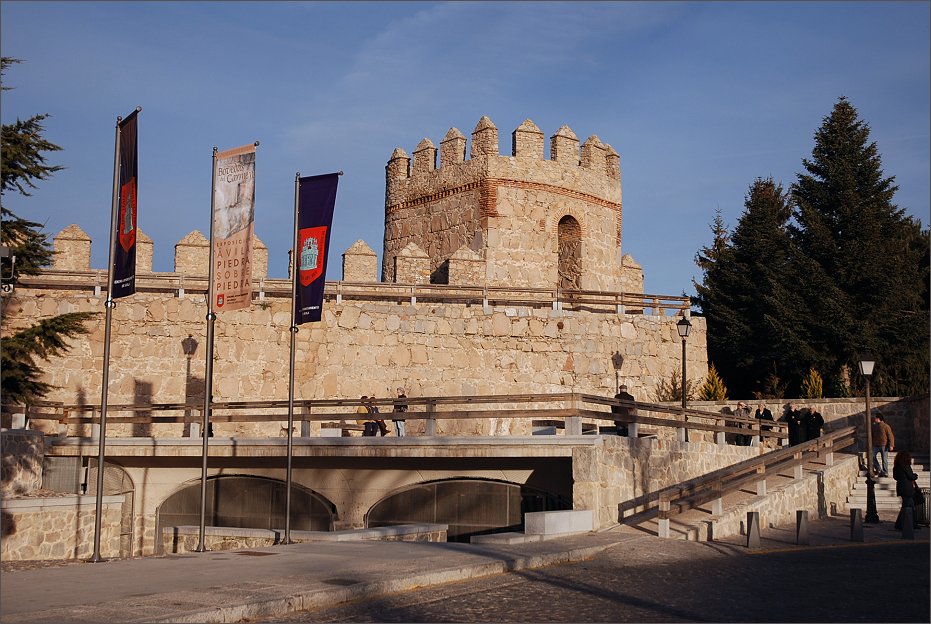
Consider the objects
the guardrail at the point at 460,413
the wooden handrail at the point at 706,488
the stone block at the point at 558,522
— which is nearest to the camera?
the stone block at the point at 558,522

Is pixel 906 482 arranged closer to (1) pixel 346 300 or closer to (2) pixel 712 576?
(2) pixel 712 576

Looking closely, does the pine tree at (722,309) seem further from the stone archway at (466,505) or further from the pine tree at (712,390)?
the stone archway at (466,505)

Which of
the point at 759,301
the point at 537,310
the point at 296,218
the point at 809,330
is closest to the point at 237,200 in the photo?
the point at 296,218

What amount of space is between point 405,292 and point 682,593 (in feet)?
66.2

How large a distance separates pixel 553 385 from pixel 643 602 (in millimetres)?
20879

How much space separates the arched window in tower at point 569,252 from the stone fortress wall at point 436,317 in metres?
0.12

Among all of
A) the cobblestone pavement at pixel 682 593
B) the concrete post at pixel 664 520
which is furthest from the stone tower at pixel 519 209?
the cobblestone pavement at pixel 682 593

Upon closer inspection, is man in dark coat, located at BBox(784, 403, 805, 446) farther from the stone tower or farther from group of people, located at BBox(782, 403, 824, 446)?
the stone tower

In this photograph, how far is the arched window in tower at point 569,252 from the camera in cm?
3528

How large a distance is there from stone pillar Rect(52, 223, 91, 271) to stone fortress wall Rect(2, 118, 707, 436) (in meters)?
0.04

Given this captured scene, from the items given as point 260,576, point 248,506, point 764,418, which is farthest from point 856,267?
point 260,576

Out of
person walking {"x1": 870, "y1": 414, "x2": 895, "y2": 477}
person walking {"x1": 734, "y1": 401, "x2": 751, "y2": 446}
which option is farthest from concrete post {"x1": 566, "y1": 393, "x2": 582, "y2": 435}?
person walking {"x1": 870, "y1": 414, "x2": 895, "y2": 477}

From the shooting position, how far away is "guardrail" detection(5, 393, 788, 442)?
20.8m

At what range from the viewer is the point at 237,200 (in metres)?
18.6
